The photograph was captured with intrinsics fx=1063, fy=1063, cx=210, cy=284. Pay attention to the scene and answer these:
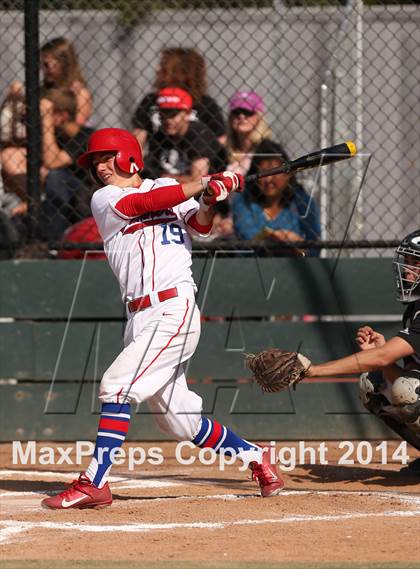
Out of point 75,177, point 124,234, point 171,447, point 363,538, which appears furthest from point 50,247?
point 363,538

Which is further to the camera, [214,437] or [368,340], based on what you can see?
[368,340]

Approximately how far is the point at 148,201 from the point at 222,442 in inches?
48.9

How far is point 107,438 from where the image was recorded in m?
4.91

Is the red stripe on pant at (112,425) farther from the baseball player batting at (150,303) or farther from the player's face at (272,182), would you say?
the player's face at (272,182)

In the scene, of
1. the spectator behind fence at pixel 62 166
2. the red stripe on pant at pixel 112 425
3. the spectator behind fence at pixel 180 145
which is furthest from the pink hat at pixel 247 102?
the red stripe on pant at pixel 112 425

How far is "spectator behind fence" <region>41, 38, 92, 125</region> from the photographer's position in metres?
7.42

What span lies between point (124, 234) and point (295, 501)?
1.51 metres

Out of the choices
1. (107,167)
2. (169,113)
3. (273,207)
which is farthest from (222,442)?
(169,113)

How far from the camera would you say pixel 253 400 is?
7.06m

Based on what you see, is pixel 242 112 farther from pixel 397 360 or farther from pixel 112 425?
pixel 112 425

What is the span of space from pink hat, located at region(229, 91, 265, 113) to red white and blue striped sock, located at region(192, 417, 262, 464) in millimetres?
2792

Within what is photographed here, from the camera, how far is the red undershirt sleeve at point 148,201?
4.88m

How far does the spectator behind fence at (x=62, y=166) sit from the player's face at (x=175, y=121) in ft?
1.92

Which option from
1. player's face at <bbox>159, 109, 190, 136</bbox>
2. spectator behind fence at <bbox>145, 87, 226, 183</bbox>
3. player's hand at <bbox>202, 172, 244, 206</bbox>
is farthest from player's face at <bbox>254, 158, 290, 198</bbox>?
player's hand at <bbox>202, 172, 244, 206</bbox>
